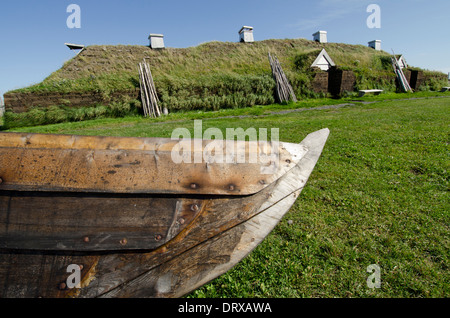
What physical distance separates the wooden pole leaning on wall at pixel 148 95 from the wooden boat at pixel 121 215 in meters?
15.3

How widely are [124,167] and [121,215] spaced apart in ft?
0.84

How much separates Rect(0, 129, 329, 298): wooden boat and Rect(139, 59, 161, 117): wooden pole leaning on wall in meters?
15.3

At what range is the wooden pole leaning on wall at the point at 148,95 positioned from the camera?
631 inches

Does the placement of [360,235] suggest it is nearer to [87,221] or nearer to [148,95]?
[87,221]

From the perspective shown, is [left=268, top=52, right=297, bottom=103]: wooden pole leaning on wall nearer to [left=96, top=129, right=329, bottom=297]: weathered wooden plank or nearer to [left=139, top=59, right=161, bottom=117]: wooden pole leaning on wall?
[left=139, top=59, right=161, bottom=117]: wooden pole leaning on wall

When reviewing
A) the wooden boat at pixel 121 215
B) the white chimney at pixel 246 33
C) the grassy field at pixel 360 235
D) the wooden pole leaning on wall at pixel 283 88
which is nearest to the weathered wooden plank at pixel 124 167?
the wooden boat at pixel 121 215

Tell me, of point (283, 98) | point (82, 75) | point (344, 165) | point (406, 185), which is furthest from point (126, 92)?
point (406, 185)

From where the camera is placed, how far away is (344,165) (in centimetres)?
511

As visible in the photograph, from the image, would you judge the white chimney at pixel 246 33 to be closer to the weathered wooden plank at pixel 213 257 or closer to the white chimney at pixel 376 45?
the white chimney at pixel 376 45

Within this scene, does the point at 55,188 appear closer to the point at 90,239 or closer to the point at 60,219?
the point at 60,219

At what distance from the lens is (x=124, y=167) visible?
1277mm

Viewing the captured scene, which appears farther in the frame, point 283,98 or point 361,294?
point 283,98

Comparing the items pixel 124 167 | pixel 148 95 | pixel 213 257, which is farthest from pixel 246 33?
pixel 213 257
